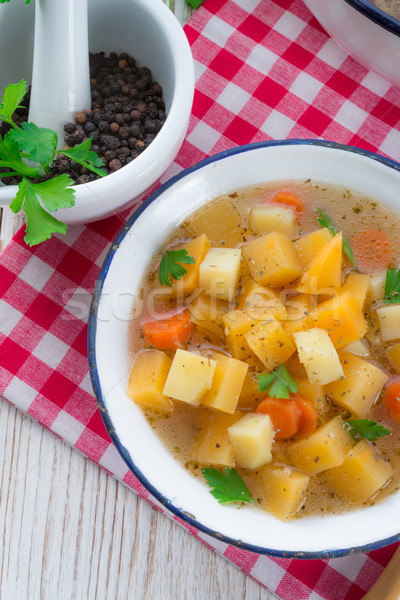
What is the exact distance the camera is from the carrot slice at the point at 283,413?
1896mm

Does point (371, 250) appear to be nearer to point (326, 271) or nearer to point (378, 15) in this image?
point (326, 271)

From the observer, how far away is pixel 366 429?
1947 mm

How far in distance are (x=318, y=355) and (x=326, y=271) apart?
301 mm

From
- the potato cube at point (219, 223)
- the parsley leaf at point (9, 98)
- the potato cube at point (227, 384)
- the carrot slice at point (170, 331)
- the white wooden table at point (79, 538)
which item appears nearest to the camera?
the parsley leaf at point (9, 98)

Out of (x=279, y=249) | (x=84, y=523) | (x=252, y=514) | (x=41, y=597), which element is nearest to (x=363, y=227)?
(x=279, y=249)

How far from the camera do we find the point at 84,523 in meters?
2.32

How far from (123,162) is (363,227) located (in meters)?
0.90

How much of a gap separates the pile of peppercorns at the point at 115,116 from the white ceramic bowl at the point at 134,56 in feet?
0.20

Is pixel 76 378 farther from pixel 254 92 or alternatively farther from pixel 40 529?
pixel 254 92

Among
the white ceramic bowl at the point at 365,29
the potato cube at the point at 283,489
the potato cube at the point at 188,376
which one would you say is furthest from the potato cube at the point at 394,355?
the white ceramic bowl at the point at 365,29

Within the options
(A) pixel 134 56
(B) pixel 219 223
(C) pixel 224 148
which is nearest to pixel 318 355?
(B) pixel 219 223

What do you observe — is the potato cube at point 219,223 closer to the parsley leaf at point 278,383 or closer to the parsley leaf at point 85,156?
the parsley leaf at point 85,156

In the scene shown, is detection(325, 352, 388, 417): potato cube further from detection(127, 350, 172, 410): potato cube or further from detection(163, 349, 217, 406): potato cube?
detection(127, 350, 172, 410): potato cube

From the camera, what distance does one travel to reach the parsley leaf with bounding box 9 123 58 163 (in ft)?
6.09
